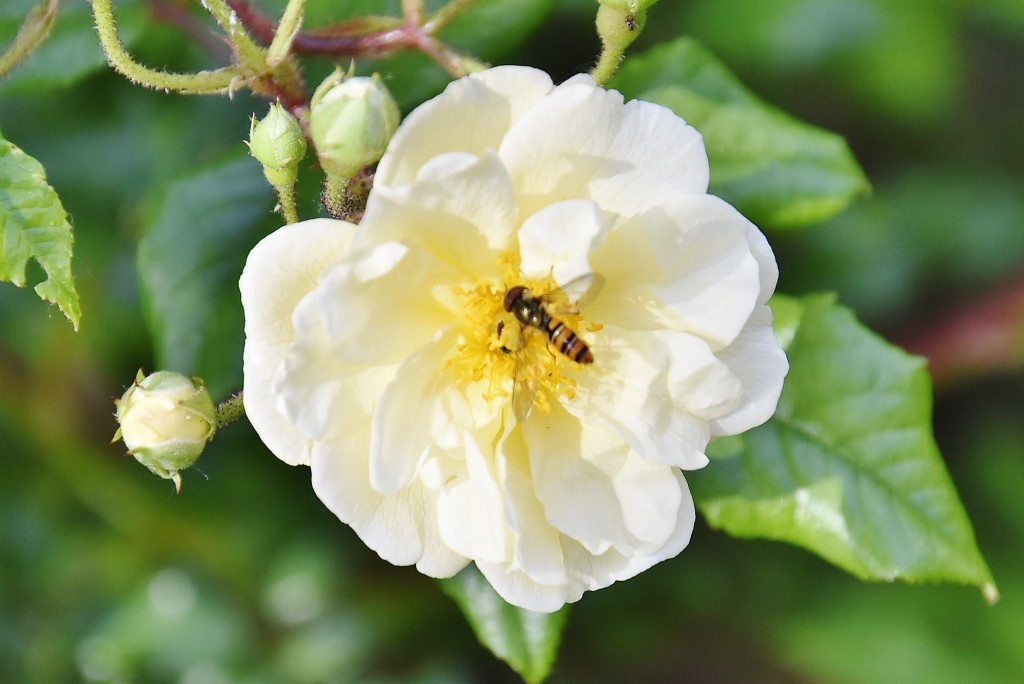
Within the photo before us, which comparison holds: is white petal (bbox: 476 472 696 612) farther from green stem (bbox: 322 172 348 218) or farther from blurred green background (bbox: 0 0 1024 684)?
blurred green background (bbox: 0 0 1024 684)

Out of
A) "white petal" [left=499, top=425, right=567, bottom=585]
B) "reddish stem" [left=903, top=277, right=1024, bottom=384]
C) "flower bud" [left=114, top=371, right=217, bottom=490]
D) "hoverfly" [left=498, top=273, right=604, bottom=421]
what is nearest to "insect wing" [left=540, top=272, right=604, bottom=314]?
"hoverfly" [left=498, top=273, right=604, bottom=421]

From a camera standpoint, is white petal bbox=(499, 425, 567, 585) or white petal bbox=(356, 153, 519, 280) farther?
white petal bbox=(499, 425, 567, 585)

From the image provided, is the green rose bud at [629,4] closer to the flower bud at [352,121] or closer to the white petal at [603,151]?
the white petal at [603,151]

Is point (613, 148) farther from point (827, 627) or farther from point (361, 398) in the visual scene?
point (827, 627)

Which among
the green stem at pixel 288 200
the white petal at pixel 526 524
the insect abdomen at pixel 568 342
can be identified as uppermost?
the green stem at pixel 288 200

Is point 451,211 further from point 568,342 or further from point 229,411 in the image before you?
point 229,411

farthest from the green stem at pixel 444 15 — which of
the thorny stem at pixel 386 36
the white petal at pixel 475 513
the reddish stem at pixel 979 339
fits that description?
the reddish stem at pixel 979 339

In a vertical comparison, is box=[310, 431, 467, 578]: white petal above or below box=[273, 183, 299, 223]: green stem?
below
